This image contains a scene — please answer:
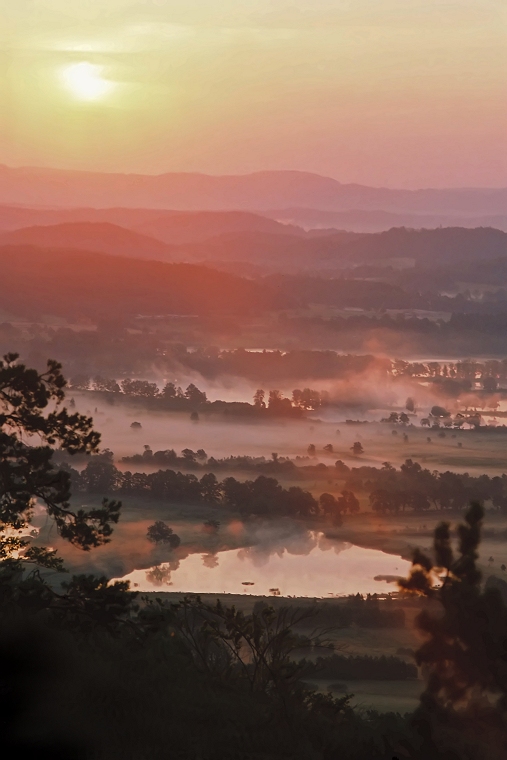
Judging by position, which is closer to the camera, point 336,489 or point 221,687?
point 221,687

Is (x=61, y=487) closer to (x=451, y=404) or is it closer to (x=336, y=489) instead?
(x=336, y=489)

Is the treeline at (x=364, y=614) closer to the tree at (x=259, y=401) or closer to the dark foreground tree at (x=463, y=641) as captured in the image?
the dark foreground tree at (x=463, y=641)

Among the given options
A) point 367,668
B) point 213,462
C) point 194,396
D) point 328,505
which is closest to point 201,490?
point 328,505

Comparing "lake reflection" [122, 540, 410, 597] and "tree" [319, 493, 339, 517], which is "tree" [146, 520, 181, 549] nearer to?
"lake reflection" [122, 540, 410, 597]

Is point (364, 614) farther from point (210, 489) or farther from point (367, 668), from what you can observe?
point (210, 489)

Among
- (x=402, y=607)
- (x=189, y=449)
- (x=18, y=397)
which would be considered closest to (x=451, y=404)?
(x=189, y=449)

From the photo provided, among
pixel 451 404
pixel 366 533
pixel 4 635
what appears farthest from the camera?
pixel 451 404

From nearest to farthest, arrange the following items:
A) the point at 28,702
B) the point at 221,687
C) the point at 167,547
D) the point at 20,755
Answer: the point at 20,755
the point at 28,702
the point at 221,687
the point at 167,547
